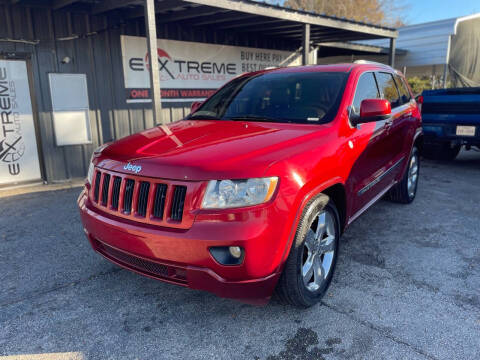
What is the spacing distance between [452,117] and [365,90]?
15.2ft

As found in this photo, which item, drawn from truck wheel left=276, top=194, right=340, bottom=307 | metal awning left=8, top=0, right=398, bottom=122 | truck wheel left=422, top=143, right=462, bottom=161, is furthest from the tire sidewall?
truck wheel left=422, top=143, right=462, bottom=161

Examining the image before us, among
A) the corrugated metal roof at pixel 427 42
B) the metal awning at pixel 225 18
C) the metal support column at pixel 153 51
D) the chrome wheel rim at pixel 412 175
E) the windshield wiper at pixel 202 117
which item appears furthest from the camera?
the corrugated metal roof at pixel 427 42

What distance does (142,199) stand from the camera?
95.9 inches

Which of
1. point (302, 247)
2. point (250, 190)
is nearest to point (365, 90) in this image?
point (302, 247)

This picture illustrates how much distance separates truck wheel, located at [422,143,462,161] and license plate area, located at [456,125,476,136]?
1247 mm

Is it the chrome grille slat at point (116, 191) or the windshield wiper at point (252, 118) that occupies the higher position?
the windshield wiper at point (252, 118)

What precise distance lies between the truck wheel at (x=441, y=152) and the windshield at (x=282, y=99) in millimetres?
5981

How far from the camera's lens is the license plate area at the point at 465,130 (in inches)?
→ 274

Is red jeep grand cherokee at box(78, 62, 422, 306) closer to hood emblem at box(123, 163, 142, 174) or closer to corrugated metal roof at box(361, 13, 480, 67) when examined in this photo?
hood emblem at box(123, 163, 142, 174)

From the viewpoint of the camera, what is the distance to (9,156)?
6.85 metres

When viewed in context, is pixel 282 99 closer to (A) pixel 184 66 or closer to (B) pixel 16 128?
(B) pixel 16 128

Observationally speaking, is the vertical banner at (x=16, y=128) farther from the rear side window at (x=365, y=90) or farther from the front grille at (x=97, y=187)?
the rear side window at (x=365, y=90)

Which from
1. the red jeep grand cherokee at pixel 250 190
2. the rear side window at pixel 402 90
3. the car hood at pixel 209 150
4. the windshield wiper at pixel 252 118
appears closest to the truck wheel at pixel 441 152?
the rear side window at pixel 402 90

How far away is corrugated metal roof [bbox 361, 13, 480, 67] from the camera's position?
14.6 m
